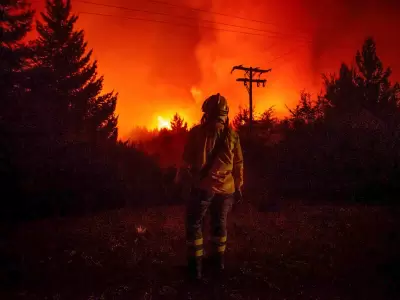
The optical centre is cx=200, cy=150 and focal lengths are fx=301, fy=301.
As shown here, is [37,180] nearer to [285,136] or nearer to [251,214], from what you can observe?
[251,214]

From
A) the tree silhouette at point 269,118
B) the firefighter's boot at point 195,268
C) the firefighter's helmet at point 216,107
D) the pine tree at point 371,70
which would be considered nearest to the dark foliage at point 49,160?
the firefighter's boot at point 195,268

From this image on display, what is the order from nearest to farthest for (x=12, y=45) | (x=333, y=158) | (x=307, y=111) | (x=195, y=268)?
(x=195, y=268) → (x=333, y=158) → (x=307, y=111) → (x=12, y=45)

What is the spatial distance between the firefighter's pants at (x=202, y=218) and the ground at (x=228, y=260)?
43 cm

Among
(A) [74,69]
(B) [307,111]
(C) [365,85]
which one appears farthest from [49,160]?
(C) [365,85]

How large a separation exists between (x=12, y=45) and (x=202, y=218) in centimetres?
1575

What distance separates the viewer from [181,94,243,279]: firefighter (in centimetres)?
400

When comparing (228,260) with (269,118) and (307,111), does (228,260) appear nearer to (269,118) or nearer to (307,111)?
(307,111)

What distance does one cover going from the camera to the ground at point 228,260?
3707mm

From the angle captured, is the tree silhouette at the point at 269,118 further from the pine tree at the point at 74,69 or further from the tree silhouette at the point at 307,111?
the pine tree at the point at 74,69

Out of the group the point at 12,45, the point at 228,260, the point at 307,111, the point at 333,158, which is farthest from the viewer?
the point at 12,45

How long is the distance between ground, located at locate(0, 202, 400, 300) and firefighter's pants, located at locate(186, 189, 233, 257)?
43 cm

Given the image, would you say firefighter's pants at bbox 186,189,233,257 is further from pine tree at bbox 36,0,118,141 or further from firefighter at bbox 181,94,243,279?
pine tree at bbox 36,0,118,141

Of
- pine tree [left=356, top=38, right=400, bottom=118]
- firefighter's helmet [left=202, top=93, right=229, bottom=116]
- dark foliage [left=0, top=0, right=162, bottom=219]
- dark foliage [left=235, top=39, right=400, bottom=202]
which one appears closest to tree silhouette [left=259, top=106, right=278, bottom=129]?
dark foliage [left=235, top=39, right=400, bottom=202]

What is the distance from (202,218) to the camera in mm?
4055
